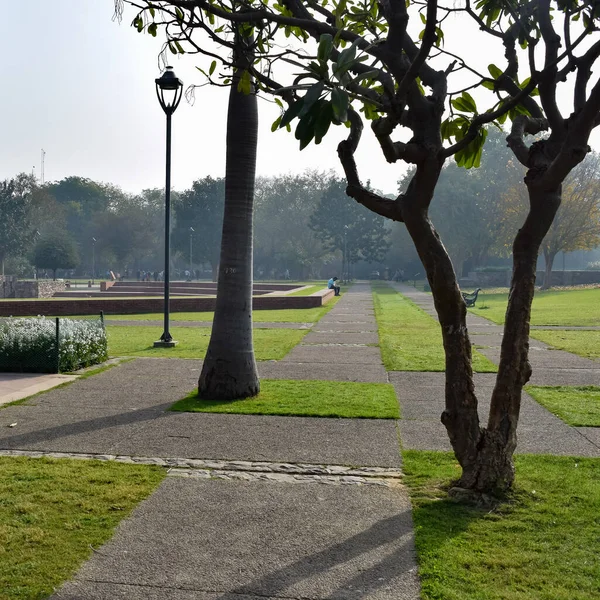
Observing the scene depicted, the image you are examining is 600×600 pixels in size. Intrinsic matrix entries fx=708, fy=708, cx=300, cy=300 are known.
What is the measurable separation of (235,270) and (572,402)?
413 cm

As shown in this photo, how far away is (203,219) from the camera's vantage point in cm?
6888

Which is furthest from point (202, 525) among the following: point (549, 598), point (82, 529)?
point (549, 598)

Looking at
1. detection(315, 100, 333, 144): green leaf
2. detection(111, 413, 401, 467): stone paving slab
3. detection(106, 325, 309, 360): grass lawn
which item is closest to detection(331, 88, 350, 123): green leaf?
detection(315, 100, 333, 144): green leaf

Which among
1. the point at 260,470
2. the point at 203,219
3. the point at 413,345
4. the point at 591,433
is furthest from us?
the point at 203,219

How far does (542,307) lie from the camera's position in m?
27.4

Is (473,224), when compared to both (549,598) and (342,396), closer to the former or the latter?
(342,396)

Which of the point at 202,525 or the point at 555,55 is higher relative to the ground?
the point at 555,55

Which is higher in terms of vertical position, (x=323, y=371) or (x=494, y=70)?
(x=494, y=70)

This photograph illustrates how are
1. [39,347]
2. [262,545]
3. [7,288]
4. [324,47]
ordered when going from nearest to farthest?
[324,47] < [262,545] < [39,347] < [7,288]

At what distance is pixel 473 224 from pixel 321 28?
56.7 m

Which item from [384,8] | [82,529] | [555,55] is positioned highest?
[384,8]

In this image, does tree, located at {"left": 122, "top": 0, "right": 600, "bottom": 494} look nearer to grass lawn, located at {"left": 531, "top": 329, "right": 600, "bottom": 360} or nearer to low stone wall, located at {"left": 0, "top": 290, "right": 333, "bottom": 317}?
grass lawn, located at {"left": 531, "top": 329, "right": 600, "bottom": 360}

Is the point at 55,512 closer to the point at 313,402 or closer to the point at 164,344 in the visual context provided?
the point at 313,402

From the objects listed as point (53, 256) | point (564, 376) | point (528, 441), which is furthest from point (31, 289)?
point (528, 441)
